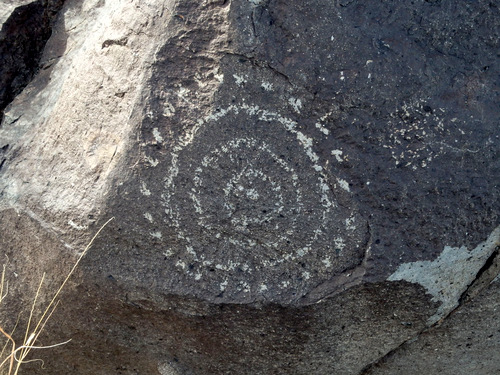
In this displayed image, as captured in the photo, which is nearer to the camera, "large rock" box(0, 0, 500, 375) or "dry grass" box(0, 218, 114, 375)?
"large rock" box(0, 0, 500, 375)

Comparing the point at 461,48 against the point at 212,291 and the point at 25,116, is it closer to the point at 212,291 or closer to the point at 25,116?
the point at 212,291

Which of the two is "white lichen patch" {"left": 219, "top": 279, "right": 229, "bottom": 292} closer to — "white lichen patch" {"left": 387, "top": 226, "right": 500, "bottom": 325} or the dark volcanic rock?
"white lichen patch" {"left": 387, "top": 226, "right": 500, "bottom": 325}

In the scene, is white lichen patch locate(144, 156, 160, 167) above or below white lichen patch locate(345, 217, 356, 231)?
above

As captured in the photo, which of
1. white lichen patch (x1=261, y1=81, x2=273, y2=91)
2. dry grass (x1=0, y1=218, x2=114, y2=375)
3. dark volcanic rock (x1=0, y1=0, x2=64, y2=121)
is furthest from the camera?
dark volcanic rock (x1=0, y1=0, x2=64, y2=121)

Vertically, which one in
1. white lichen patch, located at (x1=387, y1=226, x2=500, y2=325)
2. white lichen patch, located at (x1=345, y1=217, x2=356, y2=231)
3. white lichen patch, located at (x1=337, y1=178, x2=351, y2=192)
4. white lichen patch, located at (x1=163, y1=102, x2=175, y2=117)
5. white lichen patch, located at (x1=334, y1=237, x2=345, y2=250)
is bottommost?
white lichen patch, located at (x1=387, y1=226, x2=500, y2=325)

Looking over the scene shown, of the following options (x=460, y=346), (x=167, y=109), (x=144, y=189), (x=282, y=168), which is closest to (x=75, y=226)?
(x=144, y=189)

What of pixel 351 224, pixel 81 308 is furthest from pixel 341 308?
pixel 81 308

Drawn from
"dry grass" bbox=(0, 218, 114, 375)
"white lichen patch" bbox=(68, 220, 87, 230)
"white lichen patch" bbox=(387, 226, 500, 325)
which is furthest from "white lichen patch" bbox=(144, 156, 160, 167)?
"white lichen patch" bbox=(387, 226, 500, 325)

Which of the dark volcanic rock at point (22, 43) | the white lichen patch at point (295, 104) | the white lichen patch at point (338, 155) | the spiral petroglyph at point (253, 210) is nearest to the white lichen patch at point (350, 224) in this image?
the spiral petroglyph at point (253, 210)
